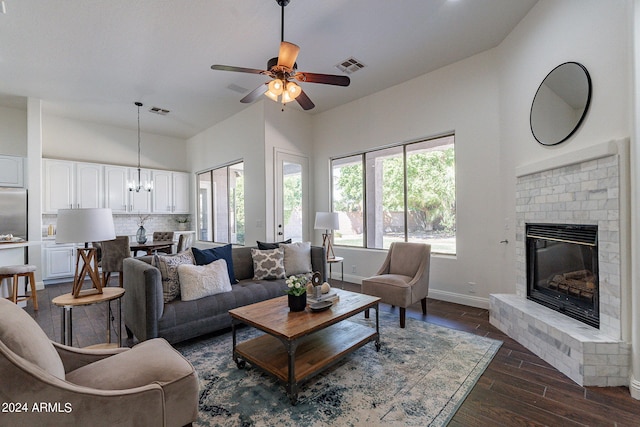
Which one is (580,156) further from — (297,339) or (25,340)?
(25,340)

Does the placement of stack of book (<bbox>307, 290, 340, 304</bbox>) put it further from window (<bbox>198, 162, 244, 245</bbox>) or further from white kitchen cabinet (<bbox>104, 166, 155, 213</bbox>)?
white kitchen cabinet (<bbox>104, 166, 155, 213</bbox>)

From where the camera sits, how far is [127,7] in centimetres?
277

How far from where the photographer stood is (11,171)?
5012 mm

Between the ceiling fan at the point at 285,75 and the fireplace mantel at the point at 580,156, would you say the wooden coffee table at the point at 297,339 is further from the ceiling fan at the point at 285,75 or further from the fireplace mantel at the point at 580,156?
the fireplace mantel at the point at 580,156

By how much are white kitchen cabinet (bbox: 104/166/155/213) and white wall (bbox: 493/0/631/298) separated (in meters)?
7.06

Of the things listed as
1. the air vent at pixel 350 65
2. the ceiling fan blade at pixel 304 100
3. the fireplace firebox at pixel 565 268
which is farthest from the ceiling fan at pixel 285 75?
the fireplace firebox at pixel 565 268

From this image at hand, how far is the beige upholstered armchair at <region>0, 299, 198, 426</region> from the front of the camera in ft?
3.42

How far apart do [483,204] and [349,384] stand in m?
2.90

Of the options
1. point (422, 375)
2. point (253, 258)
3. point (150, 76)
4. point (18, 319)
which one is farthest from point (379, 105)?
point (18, 319)

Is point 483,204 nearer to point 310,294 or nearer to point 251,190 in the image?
point 310,294

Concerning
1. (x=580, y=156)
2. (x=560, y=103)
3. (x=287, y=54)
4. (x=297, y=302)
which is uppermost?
(x=287, y=54)

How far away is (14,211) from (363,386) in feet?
21.1

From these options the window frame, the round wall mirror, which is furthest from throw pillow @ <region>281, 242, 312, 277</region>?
the round wall mirror

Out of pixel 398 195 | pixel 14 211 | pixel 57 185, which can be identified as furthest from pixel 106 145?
pixel 398 195
